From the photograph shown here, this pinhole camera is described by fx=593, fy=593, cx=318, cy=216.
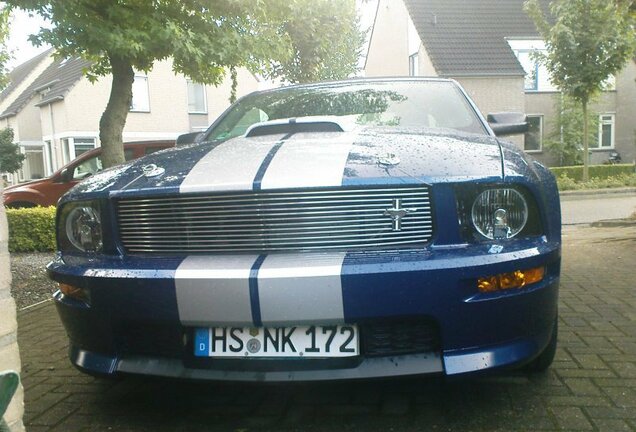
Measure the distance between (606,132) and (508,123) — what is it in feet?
83.4

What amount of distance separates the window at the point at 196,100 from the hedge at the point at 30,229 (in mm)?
19436

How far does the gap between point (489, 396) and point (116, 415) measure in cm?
159

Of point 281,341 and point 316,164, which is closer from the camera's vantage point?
point 281,341

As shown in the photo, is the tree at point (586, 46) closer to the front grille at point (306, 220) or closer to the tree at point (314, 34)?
the tree at point (314, 34)

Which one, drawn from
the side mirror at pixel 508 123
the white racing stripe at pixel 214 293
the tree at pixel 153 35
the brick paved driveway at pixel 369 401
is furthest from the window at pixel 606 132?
the white racing stripe at pixel 214 293

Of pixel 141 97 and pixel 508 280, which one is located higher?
pixel 141 97

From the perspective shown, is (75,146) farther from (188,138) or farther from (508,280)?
(508,280)

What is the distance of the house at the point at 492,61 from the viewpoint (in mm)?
21547

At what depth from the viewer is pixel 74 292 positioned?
2.35m

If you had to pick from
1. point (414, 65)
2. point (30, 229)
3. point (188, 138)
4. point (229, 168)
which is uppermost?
point (414, 65)

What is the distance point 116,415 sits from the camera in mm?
2523

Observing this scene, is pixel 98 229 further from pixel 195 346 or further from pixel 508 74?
pixel 508 74

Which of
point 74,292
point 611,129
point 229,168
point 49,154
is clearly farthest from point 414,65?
point 74,292

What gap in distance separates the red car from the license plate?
28.0 feet
